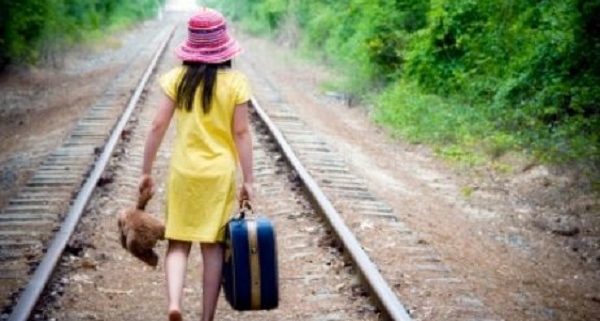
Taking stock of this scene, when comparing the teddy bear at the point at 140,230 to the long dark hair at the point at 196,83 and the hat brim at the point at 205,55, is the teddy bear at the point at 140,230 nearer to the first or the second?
the long dark hair at the point at 196,83

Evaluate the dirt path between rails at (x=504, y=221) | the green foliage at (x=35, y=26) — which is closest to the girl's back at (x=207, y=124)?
the dirt path between rails at (x=504, y=221)

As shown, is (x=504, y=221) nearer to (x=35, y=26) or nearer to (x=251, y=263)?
(x=251, y=263)

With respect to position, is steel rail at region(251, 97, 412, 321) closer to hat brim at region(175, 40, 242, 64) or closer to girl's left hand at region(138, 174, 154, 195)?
girl's left hand at region(138, 174, 154, 195)

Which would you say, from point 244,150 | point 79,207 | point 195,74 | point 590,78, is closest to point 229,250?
point 244,150

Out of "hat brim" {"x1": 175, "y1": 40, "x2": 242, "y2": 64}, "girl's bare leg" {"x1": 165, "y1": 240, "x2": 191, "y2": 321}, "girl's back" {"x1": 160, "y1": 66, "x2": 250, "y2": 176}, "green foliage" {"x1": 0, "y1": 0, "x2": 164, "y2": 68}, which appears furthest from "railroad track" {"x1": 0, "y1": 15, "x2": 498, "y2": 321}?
"green foliage" {"x1": 0, "y1": 0, "x2": 164, "y2": 68}

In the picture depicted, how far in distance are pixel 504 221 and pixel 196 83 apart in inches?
198

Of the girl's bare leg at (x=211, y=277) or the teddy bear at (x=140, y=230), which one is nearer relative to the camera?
the girl's bare leg at (x=211, y=277)

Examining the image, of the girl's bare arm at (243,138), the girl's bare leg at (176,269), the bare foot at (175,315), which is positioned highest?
the girl's bare arm at (243,138)

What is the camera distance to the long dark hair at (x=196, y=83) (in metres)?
4.31

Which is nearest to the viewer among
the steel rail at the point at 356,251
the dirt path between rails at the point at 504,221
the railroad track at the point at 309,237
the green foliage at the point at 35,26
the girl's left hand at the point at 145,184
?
the girl's left hand at the point at 145,184

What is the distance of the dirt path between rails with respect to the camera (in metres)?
6.33

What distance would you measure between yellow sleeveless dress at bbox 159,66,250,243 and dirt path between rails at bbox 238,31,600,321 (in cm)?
238

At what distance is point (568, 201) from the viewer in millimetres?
8953

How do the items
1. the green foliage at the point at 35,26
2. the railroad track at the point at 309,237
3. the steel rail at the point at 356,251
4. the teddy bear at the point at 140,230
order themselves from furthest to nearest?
the green foliage at the point at 35,26, the railroad track at the point at 309,237, the steel rail at the point at 356,251, the teddy bear at the point at 140,230
